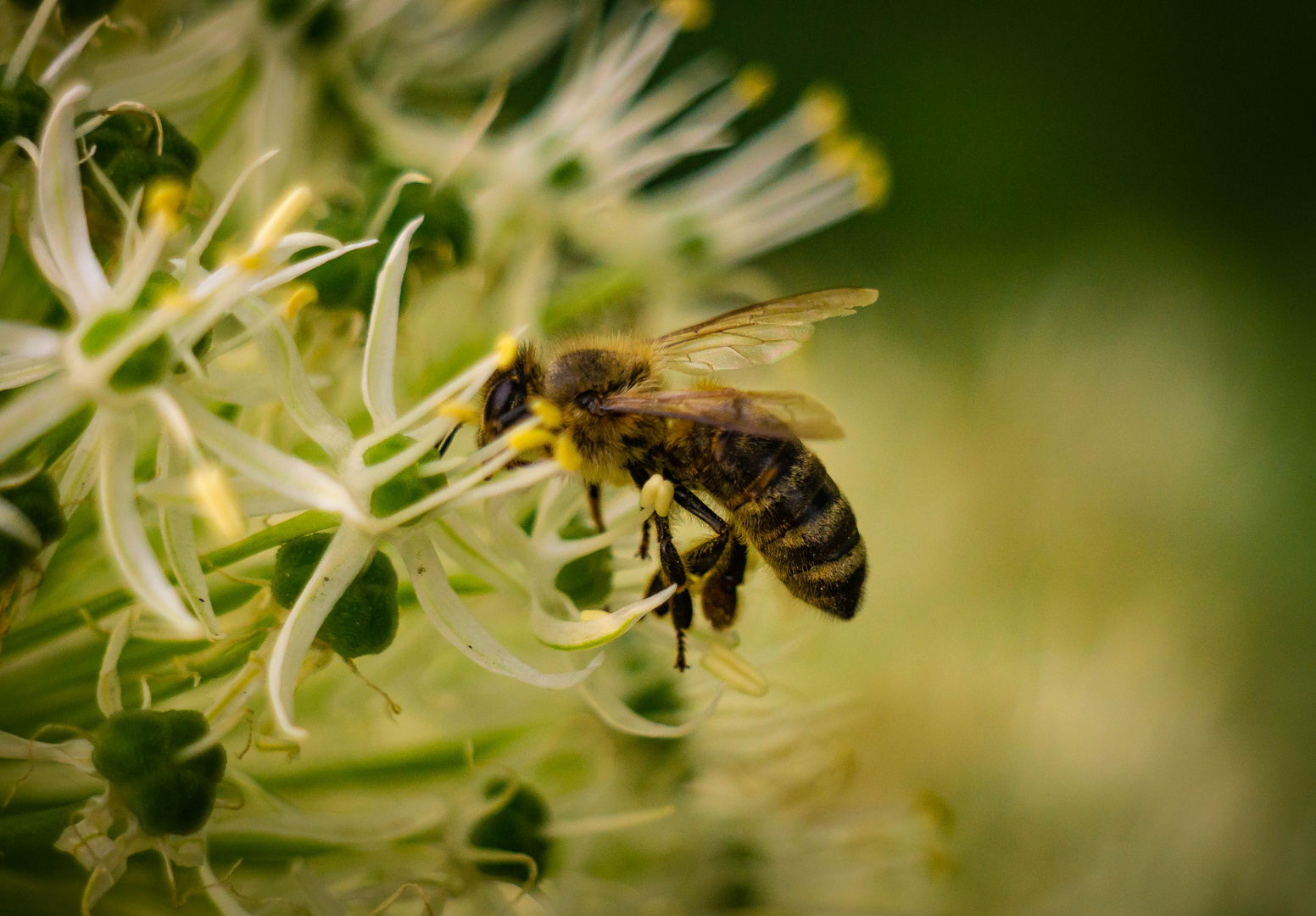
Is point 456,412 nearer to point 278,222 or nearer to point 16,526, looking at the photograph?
point 278,222

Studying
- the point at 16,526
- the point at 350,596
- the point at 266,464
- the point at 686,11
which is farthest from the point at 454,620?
the point at 686,11

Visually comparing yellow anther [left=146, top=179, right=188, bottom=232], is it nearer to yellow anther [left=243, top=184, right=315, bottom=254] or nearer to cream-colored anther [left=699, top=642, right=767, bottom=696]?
yellow anther [left=243, top=184, right=315, bottom=254]

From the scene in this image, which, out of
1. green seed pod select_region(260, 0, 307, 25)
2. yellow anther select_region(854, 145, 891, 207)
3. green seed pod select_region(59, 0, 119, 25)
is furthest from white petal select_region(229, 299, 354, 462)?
yellow anther select_region(854, 145, 891, 207)

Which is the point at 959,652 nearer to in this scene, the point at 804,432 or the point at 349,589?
the point at 804,432

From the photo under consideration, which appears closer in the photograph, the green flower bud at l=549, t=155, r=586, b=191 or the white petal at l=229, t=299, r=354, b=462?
the white petal at l=229, t=299, r=354, b=462

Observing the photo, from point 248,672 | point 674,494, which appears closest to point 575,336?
point 674,494

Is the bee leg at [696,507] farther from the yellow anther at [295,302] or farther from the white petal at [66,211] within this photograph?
the white petal at [66,211]
